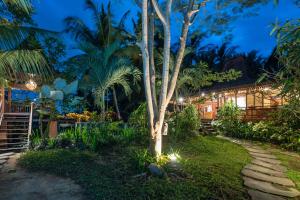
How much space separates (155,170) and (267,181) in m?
2.42

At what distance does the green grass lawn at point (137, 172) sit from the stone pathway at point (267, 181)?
0.20 meters

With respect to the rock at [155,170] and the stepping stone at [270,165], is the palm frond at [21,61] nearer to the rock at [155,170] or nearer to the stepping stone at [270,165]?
the rock at [155,170]

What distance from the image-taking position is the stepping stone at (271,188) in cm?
423

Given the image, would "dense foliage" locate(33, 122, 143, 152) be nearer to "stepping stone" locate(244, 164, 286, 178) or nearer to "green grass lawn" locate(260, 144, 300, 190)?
"stepping stone" locate(244, 164, 286, 178)

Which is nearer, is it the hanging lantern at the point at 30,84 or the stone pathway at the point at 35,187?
the stone pathway at the point at 35,187

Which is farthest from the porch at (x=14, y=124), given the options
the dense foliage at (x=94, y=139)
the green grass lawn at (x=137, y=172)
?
the green grass lawn at (x=137, y=172)

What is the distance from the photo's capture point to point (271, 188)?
4457 mm

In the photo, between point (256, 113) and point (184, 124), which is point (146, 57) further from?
point (256, 113)

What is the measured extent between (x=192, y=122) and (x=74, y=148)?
4437 millimetres

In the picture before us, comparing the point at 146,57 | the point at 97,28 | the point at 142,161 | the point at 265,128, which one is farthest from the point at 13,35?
the point at 97,28

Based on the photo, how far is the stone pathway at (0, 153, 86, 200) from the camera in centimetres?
389

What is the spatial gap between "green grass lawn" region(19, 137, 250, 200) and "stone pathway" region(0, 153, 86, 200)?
Answer: 0.20m

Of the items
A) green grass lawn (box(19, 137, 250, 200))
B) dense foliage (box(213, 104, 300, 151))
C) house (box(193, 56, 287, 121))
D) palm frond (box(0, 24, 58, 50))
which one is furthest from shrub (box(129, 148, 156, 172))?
house (box(193, 56, 287, 121))

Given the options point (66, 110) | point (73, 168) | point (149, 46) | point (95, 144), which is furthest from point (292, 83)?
point (66, 110)
